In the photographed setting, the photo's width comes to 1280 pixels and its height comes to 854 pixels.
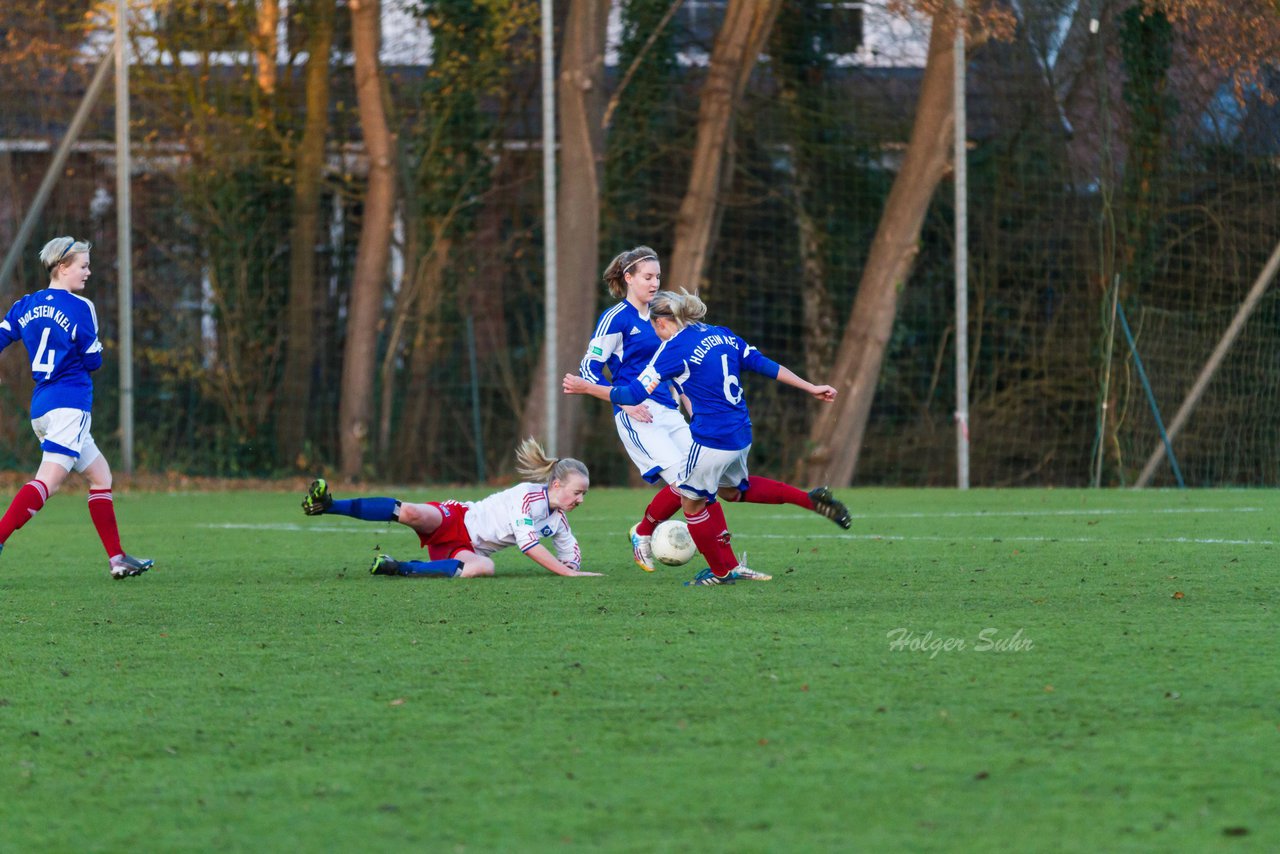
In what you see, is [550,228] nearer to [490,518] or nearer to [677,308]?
[490,518]

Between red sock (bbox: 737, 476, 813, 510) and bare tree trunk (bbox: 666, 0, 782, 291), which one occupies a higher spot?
bare tree trunk (bbox: 666, 0, 782, 291)

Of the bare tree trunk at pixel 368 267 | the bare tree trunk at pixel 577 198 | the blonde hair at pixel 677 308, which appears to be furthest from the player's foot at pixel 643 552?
the bare tree trunk at pixel 368 267

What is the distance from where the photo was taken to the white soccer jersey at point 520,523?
270 inches

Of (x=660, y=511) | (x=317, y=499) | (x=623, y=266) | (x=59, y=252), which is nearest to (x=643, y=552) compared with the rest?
(x=660, y=511)

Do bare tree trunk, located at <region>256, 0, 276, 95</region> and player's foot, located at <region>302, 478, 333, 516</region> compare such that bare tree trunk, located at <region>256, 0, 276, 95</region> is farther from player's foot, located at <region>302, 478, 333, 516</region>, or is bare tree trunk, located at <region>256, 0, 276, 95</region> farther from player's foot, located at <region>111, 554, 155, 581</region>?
player's foot, located at <region>302, 478, 333, 516</region>

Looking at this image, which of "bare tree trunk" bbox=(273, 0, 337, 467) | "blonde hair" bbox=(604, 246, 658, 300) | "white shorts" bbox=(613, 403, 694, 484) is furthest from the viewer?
"bare tree trunk" bbox=(273, 0, 337, 467)

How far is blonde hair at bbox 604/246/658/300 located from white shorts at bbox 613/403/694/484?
0.64 m

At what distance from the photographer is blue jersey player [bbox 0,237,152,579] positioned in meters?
7.21

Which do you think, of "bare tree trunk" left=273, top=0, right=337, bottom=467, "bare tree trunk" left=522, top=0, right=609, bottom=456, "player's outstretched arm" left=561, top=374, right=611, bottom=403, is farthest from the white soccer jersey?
"bare tree trunk" left=273, top=0, right=337, bottom=467

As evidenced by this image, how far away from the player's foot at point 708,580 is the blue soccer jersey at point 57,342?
9.35 feet

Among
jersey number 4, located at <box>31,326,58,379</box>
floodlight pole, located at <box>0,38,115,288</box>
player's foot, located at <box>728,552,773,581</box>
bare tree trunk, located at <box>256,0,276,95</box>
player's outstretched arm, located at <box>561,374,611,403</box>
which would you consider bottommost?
player's foot, located at <box>728,552,773,581</box>

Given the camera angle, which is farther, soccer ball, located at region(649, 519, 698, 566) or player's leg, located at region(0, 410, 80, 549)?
player's leg, located at region(0, 410, 80, 549)

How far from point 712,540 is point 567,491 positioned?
2.18 feet

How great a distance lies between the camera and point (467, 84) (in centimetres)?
1788
